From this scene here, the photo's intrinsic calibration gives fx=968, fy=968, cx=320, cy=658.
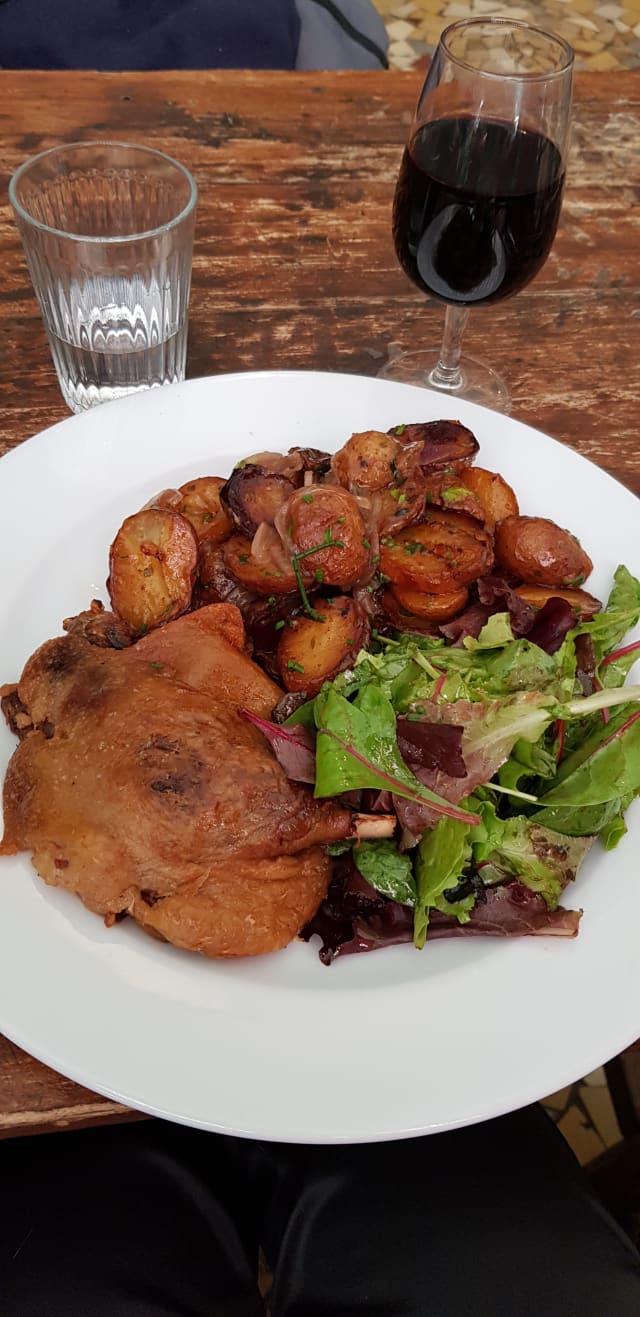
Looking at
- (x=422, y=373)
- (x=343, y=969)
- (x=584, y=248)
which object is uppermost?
(x=584, y=248)

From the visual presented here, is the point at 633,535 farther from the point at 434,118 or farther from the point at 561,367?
the point at 434,118

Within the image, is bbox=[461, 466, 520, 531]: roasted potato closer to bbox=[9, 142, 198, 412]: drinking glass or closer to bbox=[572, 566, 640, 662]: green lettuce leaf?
bbox=[572, 566, 640, 662]: green lettuce leaf

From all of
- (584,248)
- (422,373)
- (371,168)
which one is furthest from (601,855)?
(371,168)

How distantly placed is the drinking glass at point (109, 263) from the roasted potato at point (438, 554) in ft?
1.99

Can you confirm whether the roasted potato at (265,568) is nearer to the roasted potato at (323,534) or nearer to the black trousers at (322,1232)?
the roasted potato at (323,534)

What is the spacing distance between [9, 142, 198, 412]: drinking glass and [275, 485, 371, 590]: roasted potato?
541mm

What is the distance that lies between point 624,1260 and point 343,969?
570 millimetres

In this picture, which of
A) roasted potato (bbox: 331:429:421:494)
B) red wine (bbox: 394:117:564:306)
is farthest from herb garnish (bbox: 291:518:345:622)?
red wine (bbox: 394:117:564:306)

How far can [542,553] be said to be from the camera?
1.26 metres

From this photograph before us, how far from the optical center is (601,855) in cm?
108

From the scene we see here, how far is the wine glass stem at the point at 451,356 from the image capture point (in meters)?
1.63

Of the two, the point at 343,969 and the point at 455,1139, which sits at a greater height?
the point at 343,969

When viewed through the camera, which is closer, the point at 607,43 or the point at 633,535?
the point at 633,535

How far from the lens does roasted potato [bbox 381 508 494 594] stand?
1.25m
